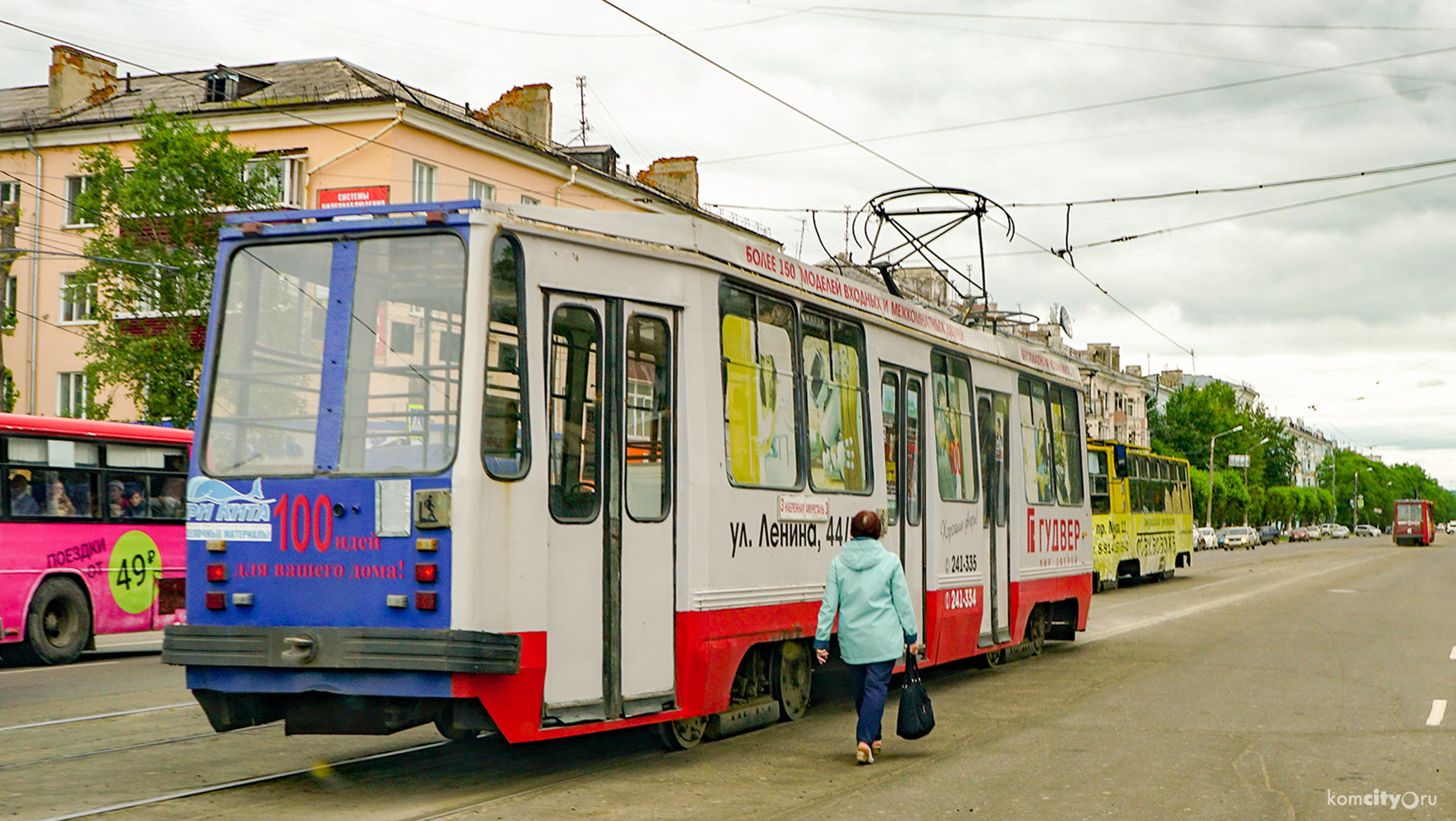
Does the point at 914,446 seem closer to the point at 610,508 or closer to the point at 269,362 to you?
the point at 610,508

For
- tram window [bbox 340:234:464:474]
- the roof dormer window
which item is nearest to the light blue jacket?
tram window [bbox 340:234:464:474]

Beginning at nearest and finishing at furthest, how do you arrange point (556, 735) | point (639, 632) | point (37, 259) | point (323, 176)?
point (556, 735), point (639, 632), point (323, 176), point (37, 259)

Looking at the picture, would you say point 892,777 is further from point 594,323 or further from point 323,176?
point 323,176

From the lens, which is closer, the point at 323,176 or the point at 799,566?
the point at 799,566

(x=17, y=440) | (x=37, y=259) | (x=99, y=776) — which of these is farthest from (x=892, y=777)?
(x=37, y=259)

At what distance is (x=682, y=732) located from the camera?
9180mm

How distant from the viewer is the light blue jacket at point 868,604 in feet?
29.7

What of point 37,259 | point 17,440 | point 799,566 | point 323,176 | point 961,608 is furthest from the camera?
point 37,259

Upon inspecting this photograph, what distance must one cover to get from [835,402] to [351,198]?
3.98 m

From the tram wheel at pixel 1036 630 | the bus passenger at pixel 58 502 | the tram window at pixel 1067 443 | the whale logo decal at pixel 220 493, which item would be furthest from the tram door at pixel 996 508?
the bus passenger at pixel 58 502

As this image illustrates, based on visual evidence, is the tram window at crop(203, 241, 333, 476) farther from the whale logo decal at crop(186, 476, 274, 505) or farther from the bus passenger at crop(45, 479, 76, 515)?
the bus passenger at crop(45, 479, 76, 515)

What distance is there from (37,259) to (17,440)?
26.4 metres

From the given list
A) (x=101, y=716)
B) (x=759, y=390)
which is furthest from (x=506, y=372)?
(x=101, y=716)

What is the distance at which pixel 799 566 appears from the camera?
1017 centimetres
